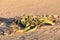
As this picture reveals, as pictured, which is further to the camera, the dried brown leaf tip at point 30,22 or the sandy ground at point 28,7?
the sandy ground at point 28,7

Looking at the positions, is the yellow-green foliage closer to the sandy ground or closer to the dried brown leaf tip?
the dried brown leaf tip

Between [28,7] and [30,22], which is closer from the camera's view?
[30,22]

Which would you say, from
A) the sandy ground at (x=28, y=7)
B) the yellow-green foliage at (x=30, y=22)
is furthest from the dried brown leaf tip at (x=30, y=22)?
the sandy ground at (x=28, y=7)

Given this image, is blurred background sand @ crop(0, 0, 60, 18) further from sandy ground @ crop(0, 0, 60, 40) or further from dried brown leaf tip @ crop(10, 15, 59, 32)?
dried brown leaf tip @ crop(10, 15, 59, 32)

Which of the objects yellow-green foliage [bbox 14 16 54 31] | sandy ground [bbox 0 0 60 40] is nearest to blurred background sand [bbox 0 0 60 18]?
sandy ground [bbox 0 0 60 40]

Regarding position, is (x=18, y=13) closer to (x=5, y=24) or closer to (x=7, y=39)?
(x=5, y=24)

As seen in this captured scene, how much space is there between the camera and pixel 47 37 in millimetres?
5453

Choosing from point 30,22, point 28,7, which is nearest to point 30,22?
point 30,22

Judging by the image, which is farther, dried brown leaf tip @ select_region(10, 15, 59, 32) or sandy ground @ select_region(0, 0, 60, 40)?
sandy ground @ select_region(0, 0, 60, 40)

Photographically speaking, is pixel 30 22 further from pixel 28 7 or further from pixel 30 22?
pixel 28 7

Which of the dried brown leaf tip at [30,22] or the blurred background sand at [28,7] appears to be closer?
the dried brown leaf tip at [30,22]

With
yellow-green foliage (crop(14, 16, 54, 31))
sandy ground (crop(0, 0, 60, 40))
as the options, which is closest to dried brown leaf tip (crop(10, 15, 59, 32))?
yellow-green foliage (crop(14, 16, 54, 31))

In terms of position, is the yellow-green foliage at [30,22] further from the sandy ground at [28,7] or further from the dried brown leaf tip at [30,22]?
the sandy ground at [28,7]

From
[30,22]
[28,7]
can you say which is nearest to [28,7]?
[28,7]
